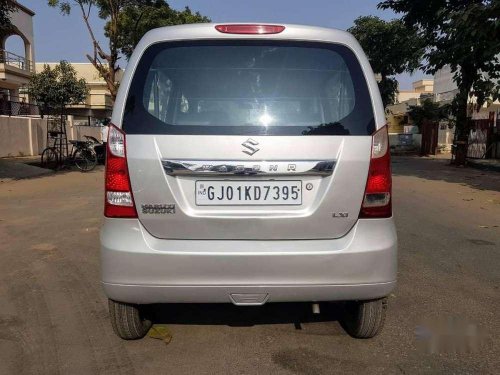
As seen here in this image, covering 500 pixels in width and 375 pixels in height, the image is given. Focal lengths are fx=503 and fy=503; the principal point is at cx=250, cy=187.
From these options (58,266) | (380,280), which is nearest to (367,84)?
(380,280)

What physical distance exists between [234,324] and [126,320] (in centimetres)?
84

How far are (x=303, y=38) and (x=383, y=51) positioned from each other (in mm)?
29521

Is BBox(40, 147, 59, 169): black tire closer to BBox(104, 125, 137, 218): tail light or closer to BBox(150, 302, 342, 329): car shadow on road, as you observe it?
BBox(150, 302, 342, 329): car shadow on road

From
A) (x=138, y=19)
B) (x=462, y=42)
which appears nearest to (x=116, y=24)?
(x=138, y=19)

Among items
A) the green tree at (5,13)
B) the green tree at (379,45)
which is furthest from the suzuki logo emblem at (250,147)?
the green tree at (379,45)

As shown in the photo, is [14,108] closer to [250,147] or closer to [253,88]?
[253,88]

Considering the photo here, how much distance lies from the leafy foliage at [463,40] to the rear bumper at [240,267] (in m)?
8.43

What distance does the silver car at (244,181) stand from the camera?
2.77m

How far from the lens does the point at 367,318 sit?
126 inches

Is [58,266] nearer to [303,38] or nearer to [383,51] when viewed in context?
[303,38]

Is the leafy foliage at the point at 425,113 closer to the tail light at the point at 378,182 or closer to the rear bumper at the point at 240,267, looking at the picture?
the tail light at the point at 378,182

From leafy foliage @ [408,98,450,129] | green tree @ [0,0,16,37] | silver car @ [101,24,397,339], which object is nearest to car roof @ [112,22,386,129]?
silver car @ [101,24,397,339]

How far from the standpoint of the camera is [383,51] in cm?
3045

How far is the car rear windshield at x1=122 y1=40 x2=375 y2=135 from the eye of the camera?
2857 mm
